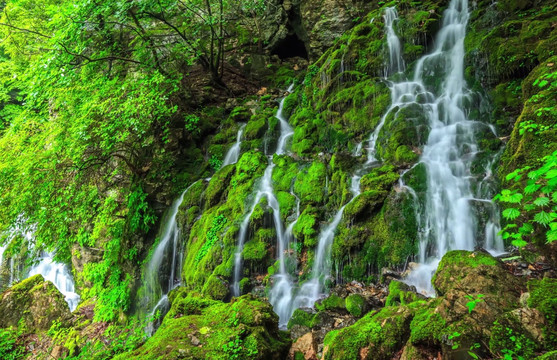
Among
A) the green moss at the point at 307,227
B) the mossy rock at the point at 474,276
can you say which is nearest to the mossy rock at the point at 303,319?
the green moss at the point at 307,227

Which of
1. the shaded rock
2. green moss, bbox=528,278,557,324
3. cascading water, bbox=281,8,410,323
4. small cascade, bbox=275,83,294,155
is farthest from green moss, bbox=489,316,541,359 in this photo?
small cascade, bbox=275,83,294,155

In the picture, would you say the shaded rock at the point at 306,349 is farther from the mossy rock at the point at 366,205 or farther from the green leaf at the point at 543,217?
the mossy rock at the point at 366,205

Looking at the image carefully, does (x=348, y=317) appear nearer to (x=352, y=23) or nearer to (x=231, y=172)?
(x=231, y=172)

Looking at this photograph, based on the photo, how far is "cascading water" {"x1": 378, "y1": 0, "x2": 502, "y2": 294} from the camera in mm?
4883

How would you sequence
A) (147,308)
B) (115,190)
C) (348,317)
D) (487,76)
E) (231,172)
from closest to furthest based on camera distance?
(348,317), (487,76), (147,308), (231,172), (115,190)

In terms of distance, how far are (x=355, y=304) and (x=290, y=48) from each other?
42.4 feet

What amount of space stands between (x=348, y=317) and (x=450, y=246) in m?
2.04

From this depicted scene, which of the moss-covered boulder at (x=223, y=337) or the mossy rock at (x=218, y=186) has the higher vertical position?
the mossy rock at (x=218, y=186)

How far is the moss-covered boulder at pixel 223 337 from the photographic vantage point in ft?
8.72

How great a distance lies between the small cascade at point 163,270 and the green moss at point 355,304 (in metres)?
4.65

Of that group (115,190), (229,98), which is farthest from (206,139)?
(115,190)

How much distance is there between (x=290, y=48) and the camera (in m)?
14.4

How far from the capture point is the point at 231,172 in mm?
8570

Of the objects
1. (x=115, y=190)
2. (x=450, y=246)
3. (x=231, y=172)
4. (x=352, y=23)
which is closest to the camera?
(x=450, y=246)
